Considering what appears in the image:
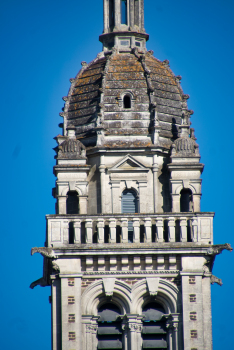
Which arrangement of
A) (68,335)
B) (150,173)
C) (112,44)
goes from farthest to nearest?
(112,44) < (150,173) < (68,335)

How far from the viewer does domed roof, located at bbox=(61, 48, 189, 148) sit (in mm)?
60375

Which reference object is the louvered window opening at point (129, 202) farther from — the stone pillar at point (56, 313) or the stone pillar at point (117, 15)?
the stone pillar at point (117, 15)

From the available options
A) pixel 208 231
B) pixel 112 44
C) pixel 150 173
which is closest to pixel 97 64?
pixel 112 44

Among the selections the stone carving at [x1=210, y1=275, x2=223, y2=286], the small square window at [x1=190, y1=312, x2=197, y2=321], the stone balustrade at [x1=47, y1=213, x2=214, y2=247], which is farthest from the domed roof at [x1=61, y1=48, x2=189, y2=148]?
the small square window at [x1=190, y1=312, x2=197, y2=321]

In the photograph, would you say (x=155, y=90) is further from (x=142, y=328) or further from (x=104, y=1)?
(x=142, y=328)

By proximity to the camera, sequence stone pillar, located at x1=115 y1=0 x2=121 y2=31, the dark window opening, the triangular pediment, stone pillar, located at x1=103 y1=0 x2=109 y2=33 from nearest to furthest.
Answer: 1. the dark window opening
2. the triangular pediment
3. stone pillar, located at x1=115 y1=0 x2=121 y2=31
4. stone pillar, located at x1=103 y1=0 x2=109 y2=33

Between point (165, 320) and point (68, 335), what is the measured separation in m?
3.70

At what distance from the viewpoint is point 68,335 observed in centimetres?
5584

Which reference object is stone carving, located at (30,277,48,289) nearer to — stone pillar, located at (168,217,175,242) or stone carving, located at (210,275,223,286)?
stone pillar, located at (168,217,175,242)

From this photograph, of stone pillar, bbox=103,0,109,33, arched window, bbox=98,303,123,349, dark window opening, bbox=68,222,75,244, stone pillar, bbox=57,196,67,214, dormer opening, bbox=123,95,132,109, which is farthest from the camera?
stone pillar, bbox=103,0,109,33

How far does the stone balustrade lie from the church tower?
4 cm

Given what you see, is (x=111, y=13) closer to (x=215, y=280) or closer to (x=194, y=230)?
(x=194, y=230)

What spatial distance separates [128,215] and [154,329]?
4.32 metres

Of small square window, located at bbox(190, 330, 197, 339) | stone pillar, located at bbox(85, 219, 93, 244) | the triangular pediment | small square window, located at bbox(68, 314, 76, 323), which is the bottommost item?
small square window, located at bbox(190, 330, 197, 339)
